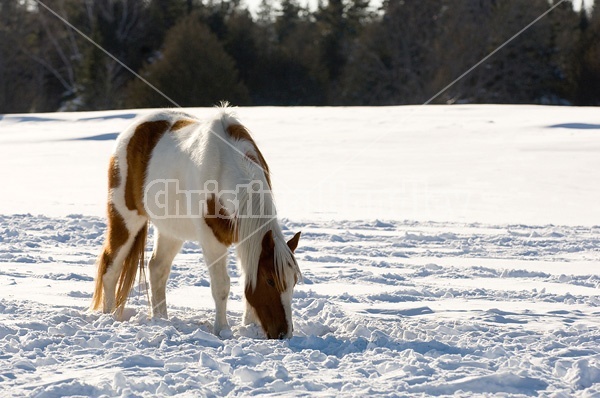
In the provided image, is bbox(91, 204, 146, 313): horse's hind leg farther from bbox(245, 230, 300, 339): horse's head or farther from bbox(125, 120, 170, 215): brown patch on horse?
bbox(245, 230, 300, 339): horse's head

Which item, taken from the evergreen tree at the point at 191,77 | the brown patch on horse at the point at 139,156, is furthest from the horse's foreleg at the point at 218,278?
the evergreen tree at the point at 191,77

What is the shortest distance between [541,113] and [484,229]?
12164 mm

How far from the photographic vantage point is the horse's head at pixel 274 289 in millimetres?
4516

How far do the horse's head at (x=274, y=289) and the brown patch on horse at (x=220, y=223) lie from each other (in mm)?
284

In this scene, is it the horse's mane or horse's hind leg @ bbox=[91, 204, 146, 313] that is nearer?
the horse's mane

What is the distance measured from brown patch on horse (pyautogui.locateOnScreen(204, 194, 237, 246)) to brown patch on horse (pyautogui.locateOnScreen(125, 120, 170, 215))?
2.43ft

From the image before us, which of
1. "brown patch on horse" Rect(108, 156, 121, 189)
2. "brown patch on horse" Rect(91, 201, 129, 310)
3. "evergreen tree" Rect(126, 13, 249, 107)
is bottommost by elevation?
"brown patch on horse" Rect(91, 201, 129, 310)

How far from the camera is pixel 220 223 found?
481 centimetres

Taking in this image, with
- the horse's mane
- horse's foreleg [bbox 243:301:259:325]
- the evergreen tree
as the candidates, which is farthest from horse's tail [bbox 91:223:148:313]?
the evergreen tree

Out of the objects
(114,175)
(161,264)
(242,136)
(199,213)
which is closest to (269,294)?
(199,213)

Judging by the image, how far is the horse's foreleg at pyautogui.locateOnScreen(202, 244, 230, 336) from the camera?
4875mm

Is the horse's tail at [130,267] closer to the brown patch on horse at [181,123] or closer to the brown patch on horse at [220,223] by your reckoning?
the brown patch on horse at [181,123]

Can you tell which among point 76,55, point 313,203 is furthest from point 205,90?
point 313,203

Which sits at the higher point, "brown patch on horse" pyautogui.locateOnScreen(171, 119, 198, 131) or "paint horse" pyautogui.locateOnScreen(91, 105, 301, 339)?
"brown patch on horse" pyautogui.locateOnScreen(171, 119, 198, 131)
